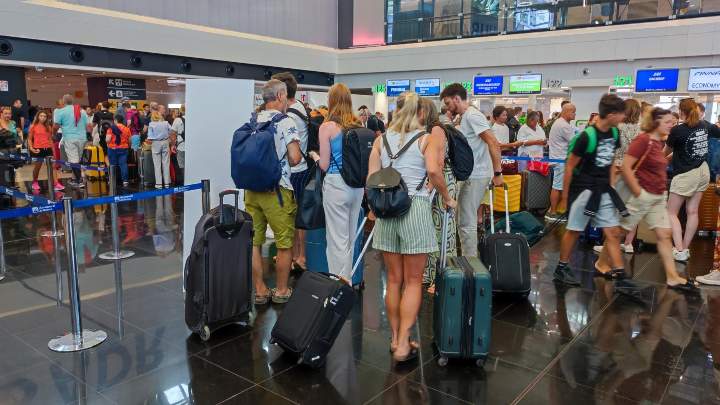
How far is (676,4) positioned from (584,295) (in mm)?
10793

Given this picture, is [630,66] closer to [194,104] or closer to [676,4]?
[676,4]

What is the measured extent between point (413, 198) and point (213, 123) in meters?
1.99

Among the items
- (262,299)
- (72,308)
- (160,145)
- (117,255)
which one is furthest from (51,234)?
(160,145)

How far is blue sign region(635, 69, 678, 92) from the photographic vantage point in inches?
467

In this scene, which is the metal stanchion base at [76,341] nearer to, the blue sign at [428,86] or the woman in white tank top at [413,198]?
the woman in white tank top at [413,198]

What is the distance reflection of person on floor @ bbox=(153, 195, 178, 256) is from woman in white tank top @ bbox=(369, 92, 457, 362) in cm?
346

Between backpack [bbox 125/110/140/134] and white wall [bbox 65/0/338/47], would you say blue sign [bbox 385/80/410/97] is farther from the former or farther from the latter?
backpack [bbox 125/110/140/134]

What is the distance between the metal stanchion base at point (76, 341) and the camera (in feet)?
11.1

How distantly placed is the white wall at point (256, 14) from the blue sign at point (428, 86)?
15.5ft

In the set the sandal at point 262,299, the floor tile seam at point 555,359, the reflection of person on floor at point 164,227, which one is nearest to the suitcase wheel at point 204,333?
the sandal at point 262,299

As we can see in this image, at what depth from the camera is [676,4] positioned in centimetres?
1224

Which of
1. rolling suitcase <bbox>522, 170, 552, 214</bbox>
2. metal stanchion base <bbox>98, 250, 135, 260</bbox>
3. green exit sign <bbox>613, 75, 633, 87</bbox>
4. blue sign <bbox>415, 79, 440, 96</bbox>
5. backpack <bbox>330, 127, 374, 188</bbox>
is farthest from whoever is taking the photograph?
blue sign <bbox>415, 79, 440, 96</bbox>

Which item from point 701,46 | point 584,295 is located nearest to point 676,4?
point 701,46

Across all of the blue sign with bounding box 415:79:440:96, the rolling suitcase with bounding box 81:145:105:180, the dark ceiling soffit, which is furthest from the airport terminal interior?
the blue sign with bounding box 415:79:440:96
